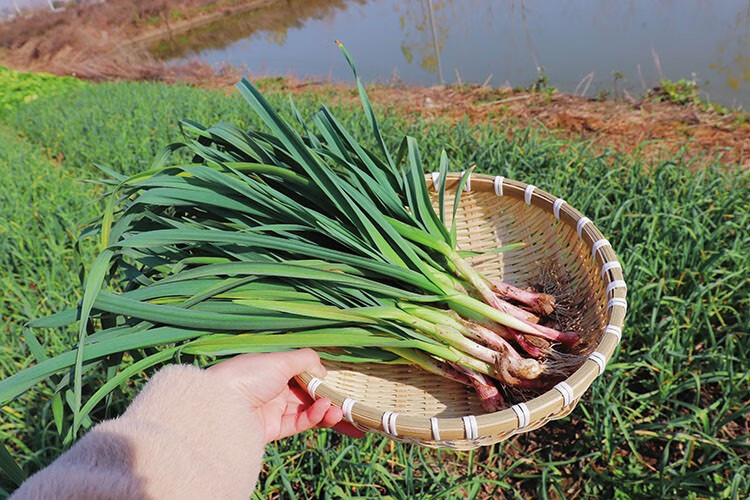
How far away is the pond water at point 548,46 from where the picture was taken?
15.9 feet

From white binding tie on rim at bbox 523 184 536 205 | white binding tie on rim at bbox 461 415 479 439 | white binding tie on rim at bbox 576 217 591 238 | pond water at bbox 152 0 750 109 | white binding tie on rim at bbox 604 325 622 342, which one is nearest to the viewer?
white binding tie on rim at bbox 461 415 479 439

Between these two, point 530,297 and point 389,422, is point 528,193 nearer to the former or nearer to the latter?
point 530,297

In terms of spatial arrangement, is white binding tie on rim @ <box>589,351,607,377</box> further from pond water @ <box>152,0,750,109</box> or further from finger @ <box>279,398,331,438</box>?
pond water @ <box>152,0,750,109</box>

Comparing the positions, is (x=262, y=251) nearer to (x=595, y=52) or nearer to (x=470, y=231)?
(x=470, y=231)

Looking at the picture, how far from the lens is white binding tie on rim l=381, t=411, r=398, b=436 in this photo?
3.12ft

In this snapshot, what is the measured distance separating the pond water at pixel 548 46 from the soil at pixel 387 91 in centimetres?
55

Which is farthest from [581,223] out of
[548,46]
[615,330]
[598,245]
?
[548,46]

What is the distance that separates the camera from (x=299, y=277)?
1108 millimetres

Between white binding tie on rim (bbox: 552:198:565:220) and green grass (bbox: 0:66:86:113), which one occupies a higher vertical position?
green grass (bbox: 0:66:86:113)

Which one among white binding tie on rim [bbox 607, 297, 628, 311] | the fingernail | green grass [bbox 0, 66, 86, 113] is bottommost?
the fingernail

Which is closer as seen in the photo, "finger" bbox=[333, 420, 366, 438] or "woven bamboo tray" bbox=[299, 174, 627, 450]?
"woven bamboo tray" bbox=[299, 174, 627, 450]

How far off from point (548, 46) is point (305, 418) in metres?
6.07

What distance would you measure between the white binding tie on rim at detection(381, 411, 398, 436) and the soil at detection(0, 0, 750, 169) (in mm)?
1944

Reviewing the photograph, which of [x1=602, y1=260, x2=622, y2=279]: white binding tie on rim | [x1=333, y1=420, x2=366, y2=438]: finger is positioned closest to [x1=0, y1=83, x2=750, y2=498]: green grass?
[x1=333, y1=420, x2=366, y2=438]: finger
